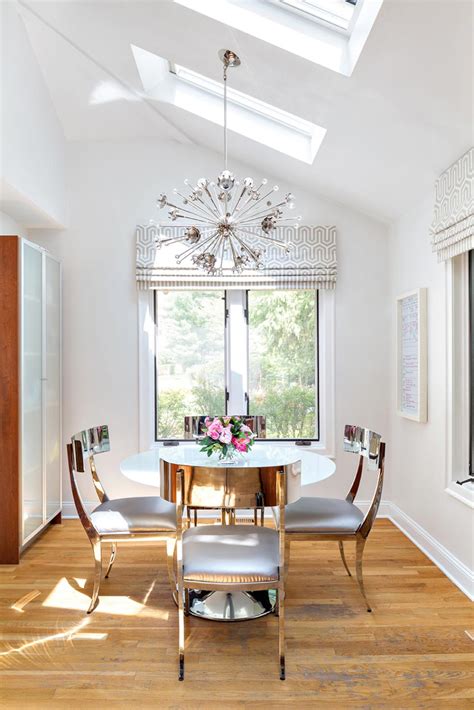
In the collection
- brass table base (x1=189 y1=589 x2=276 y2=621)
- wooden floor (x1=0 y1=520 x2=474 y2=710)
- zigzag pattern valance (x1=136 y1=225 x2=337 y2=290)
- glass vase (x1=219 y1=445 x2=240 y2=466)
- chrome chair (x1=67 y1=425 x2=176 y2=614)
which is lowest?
wooden floor (x1=0 y1=520 x2=474 y2=710)

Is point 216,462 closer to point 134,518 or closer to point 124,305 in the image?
point 134,518

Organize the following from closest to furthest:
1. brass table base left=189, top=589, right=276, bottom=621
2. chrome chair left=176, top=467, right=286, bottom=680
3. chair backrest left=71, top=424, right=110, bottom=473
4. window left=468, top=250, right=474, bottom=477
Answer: chrome chair left=176, top=467, right=286, bottom=680
brass table base left=189, top=589, right=276, bottom=621
chair backrest left=71, top=424, right=110, bottom=473
window left=468, top=250, right=474, bottom=477

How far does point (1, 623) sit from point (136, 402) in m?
1.84

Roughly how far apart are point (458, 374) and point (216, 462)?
5.05 feet

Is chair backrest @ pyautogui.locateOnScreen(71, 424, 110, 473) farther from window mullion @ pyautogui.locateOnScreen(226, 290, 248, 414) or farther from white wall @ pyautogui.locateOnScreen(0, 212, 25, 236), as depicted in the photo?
white wall @ pyautogui.locateOnScreen(0, 212, 25, 236)

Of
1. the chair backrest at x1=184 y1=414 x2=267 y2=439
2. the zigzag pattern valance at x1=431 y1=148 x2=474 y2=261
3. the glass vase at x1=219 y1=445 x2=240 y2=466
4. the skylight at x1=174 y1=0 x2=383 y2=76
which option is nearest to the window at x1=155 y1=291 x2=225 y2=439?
the chair backrest at x1=184 y1=414 x2=267 y2=439

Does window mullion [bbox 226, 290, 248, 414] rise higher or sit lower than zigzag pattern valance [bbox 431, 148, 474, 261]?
lower

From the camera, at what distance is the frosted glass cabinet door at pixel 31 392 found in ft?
10.6

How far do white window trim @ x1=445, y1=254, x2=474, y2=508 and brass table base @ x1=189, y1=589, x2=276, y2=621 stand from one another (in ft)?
4.04

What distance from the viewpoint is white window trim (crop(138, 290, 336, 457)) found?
13.0 ft

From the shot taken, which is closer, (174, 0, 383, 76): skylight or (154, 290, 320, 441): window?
(174, 0, 383, 76): skylight

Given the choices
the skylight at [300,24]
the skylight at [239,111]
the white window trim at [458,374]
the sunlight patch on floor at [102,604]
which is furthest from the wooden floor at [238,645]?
the skylight at [239,111]

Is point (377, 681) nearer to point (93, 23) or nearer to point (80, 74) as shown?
point (93, 23)

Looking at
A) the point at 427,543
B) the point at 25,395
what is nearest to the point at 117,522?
the point at 25,395
